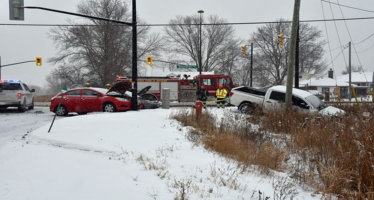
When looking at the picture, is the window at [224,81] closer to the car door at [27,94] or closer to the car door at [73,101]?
the car door at [73,101]

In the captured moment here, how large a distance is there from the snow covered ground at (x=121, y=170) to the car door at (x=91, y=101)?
7.12 m

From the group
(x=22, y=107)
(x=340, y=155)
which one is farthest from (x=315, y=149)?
(x=22, y=107)

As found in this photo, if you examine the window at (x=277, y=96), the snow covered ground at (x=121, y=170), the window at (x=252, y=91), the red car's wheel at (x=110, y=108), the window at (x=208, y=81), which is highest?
the window at (x=208, y=81)

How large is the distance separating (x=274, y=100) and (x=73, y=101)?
951 centimetres

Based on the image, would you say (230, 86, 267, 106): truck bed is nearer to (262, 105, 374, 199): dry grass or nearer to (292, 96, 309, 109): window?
(292, 96, 309, 109): window

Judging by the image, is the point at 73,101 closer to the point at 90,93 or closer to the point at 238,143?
the point at 90,93

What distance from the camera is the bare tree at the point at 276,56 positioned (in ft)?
189

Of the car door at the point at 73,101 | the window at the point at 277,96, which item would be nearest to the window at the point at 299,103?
the window at the point at 277,96

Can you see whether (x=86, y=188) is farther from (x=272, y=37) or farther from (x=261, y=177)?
(x=272, y=37)

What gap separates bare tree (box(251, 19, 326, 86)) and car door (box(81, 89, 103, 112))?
48.3 metres

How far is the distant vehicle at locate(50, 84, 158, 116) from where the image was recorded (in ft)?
49.1

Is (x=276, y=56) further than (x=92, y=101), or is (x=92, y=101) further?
(x=276, y=56)

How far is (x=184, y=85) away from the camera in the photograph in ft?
84.8

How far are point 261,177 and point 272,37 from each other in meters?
57.7
